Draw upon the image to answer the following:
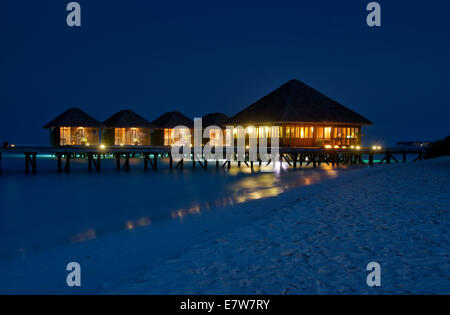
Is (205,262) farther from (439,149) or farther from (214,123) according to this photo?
(214,123)

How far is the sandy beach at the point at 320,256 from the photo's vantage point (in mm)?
4340

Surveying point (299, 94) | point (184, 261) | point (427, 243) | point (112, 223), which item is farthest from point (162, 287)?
point (299, 94)

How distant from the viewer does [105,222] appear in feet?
34.3

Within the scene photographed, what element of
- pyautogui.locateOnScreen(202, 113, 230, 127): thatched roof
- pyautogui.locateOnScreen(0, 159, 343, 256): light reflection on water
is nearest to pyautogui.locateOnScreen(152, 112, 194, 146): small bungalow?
pyautogui.locateOnScreen(202, 113, 230, 127): thatched roof

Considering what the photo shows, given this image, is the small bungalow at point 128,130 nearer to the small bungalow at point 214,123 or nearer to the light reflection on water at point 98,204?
the small bungalow at point 214,123

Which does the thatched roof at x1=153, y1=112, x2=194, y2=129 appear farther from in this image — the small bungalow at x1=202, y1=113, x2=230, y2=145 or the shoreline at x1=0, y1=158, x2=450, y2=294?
the shoreline at x1=0, y1=158, x2=450, y2=294

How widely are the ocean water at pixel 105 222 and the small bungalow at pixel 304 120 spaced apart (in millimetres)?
10894

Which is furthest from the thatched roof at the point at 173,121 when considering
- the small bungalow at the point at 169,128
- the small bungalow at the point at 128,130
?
the small bungalow at the point at 128,130

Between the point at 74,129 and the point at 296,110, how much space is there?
2529cm

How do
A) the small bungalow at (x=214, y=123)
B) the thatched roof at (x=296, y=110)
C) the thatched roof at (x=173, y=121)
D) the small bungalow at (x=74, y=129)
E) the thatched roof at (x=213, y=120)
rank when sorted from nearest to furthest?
the thatched roof at (x=296, y=110) → the small bungalow at (x=74, y=129) → the thatched roof at (x=173, y=121) → the small bungalow at (x=214, y=123) → the thatched roof at (x=213, y=120)

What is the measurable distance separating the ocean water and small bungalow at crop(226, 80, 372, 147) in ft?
35.7

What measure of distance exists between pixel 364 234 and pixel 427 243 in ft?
3.10

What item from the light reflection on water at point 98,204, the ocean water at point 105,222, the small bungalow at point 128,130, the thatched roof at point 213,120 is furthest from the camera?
the thatched roof at point 213,120

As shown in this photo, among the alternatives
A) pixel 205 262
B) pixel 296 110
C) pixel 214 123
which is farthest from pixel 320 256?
pixel 214 123
